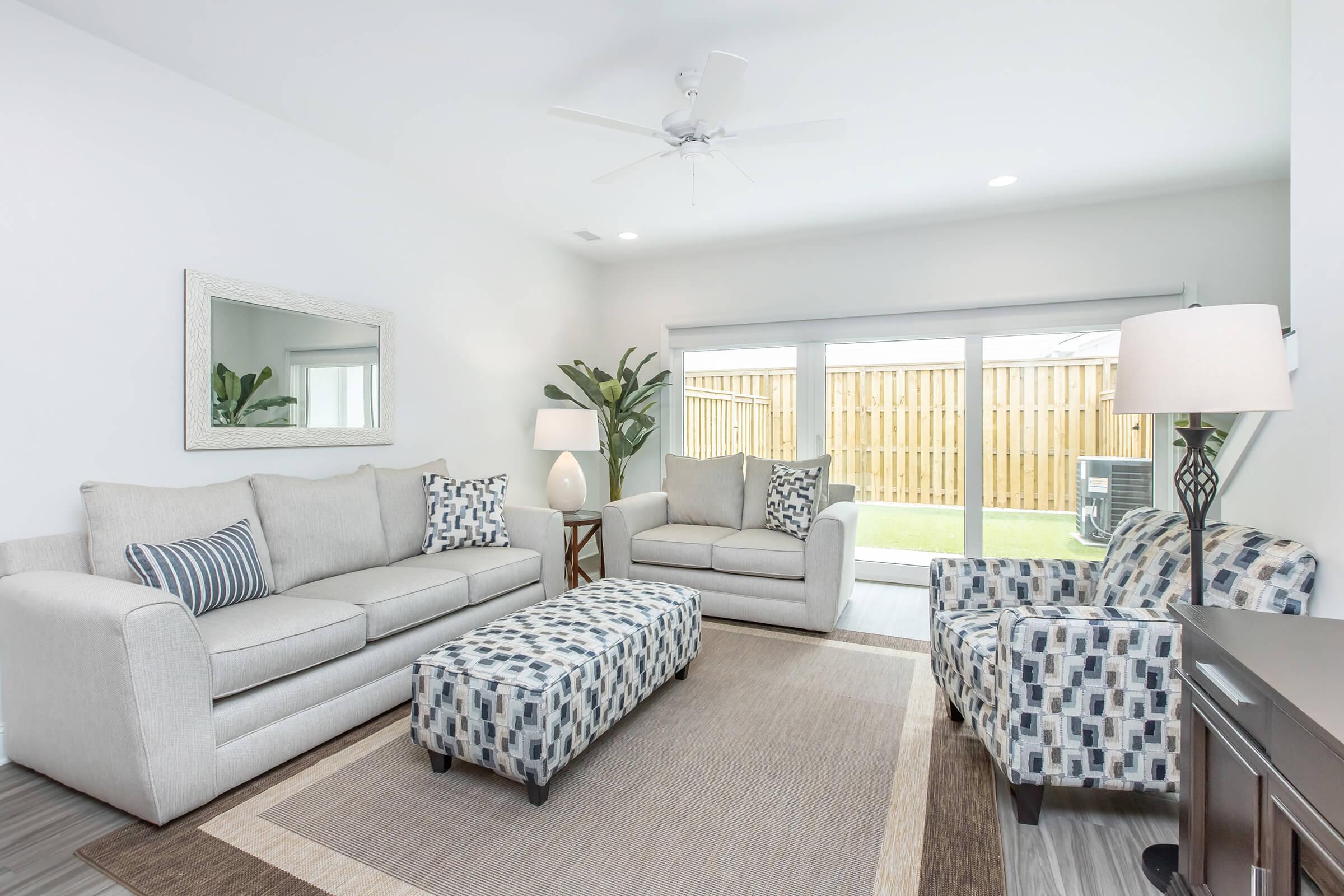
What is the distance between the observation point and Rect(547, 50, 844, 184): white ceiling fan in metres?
2.27

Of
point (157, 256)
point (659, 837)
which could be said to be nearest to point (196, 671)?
point (659, 837)

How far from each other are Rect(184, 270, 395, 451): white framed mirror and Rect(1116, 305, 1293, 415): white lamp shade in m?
3.48

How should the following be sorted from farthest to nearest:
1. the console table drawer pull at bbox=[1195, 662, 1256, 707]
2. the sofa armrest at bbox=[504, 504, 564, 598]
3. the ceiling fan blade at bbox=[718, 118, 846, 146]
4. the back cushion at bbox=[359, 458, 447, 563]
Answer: the sofa armrest at bbox=[504, 504, 564, 598], the back cushion at bbox=[359, 458, 447, 563], the ceiling fan blade at bbox=[718, 118, 846, 146], the console table drawer pull at bbox=[1195, 662, 1256, 707]

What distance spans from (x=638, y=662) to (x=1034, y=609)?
136 cm


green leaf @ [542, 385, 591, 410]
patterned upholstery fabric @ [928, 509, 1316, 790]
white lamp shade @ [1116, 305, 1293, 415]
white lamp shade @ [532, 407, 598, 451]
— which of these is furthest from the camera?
green leaf @ [542, 385, 591, 410]

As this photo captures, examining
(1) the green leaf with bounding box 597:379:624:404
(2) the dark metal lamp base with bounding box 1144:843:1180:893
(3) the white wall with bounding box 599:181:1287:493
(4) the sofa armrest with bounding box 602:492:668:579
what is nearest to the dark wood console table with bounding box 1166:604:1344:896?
(2) the dark metal lamp base with bounding box 1144:843:1180:893

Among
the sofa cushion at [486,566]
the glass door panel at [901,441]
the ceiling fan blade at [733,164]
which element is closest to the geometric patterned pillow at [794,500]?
the glass door panel at [901,441]

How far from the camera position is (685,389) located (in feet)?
18.1

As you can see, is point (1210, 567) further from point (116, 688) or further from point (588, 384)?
point (588, 384)

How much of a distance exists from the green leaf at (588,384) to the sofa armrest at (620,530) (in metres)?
1.09

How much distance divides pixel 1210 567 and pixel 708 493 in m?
2.88

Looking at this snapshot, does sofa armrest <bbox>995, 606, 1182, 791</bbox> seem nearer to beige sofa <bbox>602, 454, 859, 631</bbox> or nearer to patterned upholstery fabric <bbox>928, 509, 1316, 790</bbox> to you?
patterned upholstery fabric <bbox>928, 509, 1316, 790</bbox>

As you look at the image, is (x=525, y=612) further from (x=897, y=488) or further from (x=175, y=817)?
(x=897, y=488)

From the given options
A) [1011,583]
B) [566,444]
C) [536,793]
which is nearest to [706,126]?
[1011,583]
